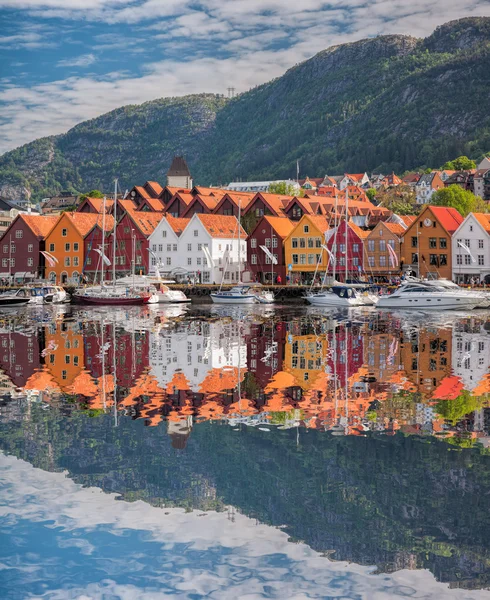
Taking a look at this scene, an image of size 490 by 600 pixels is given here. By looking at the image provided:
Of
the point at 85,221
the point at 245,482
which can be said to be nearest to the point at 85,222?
the point at 85,221

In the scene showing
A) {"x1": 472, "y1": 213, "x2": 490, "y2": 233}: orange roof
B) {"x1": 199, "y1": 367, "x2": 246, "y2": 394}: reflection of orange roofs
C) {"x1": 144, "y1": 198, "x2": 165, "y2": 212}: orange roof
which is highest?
{"x1": 144, "y1": 198, "x2": 165, "y2": 212}: orange roof

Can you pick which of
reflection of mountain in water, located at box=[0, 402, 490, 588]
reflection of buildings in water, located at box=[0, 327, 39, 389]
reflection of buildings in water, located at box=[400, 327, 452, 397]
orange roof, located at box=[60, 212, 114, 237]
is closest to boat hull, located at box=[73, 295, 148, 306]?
orange roof, located at box=[60, 212, 114, 237]

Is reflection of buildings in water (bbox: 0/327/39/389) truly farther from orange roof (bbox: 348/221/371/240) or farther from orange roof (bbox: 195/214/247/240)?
orange roof (bbox: 348/221/371/240)

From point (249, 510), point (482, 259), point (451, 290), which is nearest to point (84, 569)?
point (249, 510)

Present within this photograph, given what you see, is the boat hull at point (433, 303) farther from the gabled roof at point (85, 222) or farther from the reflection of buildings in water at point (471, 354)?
the gabled roof at point (85, 222)

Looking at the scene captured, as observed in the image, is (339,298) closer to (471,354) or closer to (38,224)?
(471,354)

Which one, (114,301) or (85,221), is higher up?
(85,221)

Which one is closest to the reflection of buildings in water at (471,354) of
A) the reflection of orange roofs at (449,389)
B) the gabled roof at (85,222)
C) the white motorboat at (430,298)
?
the reflection of orange roofs at (449,389)

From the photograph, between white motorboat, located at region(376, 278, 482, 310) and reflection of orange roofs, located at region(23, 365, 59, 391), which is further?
white motorboat, located at region(376, 278, 482, 310)
